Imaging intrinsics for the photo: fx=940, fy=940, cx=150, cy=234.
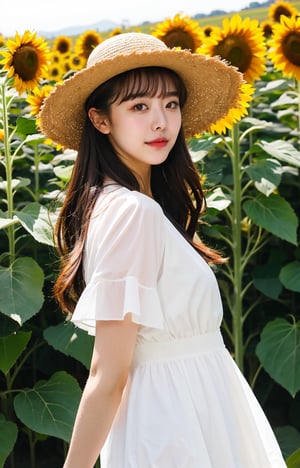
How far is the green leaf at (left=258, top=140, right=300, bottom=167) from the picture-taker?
320 centimetres

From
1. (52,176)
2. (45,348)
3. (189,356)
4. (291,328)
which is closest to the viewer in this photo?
(189,356)

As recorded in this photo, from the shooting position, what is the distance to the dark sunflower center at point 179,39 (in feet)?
12.2

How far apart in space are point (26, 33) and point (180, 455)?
206 centimetres

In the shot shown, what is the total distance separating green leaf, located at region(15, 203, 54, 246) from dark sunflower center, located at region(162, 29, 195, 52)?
1.17 metres

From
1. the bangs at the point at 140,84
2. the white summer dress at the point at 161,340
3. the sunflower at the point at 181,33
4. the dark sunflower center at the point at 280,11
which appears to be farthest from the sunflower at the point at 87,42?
the white summer dress at the point at 161,340

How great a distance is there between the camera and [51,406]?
2.83 meters

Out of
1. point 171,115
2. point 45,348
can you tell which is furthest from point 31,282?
point 171,115

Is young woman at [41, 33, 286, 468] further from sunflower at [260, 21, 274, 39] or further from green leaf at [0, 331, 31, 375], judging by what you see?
sunflower at [260, 21, 274, 39]

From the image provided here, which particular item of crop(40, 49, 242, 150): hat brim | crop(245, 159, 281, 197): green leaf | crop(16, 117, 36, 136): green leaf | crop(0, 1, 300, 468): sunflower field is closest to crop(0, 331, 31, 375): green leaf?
crop(0, 1, 300, 468): sunflower field

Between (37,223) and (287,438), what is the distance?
1.18 meters

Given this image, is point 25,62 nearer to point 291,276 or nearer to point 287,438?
point 291,276

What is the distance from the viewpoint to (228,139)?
3.31 meters

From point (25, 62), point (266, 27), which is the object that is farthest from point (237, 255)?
point (266, 27)

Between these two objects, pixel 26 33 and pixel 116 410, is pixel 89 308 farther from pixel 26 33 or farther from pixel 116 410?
pixel 26 33
